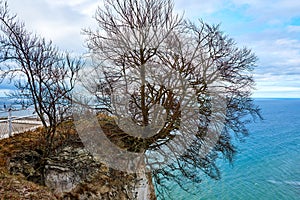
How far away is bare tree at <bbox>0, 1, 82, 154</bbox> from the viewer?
560 cm

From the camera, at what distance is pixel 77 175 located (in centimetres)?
652

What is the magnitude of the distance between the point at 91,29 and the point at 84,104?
87.3 inches

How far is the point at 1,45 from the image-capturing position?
18.4ft

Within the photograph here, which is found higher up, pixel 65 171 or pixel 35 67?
Answer: pixel 35 67

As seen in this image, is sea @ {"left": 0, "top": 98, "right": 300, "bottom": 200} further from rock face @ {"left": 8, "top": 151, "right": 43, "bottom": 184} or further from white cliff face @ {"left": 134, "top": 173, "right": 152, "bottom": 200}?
rock face @ {"left": 8, "top": 151, "right": 43, "bottom": 184}

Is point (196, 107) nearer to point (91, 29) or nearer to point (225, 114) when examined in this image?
point (225, 114)

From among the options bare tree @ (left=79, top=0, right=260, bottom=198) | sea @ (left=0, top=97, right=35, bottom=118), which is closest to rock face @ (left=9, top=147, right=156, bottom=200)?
bare tree @ (left=79, top=0, right=260, bottom=198)

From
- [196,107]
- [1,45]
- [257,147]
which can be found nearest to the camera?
[1,45]

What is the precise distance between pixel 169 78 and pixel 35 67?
3.41 metres

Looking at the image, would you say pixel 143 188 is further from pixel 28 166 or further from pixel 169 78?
pixel 169 78

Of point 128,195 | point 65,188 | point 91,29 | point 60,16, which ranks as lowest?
point 128,195

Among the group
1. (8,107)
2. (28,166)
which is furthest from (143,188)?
(8,107)

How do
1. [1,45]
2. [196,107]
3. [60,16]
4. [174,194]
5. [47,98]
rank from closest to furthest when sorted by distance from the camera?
[1,45]
[47,98]
[196,107]
[60,16]
[174,194]

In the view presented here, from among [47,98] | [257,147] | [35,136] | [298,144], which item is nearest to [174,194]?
[35,136]
